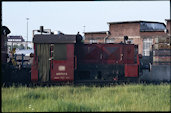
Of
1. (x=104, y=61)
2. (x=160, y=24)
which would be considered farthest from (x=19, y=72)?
(x=160, y=24)

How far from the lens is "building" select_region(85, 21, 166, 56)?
27.5 meters

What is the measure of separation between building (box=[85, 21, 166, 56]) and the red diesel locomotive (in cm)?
1556

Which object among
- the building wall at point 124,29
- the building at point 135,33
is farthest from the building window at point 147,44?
the building wall at point 124,29

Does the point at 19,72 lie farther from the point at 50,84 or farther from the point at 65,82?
the point at 65,82

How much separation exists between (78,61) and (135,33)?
19869mm

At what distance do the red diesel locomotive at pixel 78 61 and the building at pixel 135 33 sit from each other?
51.0 ft

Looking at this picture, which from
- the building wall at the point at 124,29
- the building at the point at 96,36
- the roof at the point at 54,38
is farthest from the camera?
the building at the point at 96,36

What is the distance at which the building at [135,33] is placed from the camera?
27.5 metres

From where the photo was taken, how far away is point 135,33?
29.0m

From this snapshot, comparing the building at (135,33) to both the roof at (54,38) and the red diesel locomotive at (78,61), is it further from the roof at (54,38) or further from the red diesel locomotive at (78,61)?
the roof at (54,38)

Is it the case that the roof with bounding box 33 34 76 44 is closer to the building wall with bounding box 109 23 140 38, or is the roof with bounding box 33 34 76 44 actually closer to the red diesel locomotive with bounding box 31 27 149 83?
the red diesel locomotive with bounding box 31 27 149 83

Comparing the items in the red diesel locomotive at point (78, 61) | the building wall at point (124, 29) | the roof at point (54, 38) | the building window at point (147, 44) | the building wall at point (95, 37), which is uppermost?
the building wall at point (124, 29)

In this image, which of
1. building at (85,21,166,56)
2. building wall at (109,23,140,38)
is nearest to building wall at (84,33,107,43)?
building at (85,21,166,56)

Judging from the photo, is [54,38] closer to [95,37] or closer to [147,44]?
[147,44]
